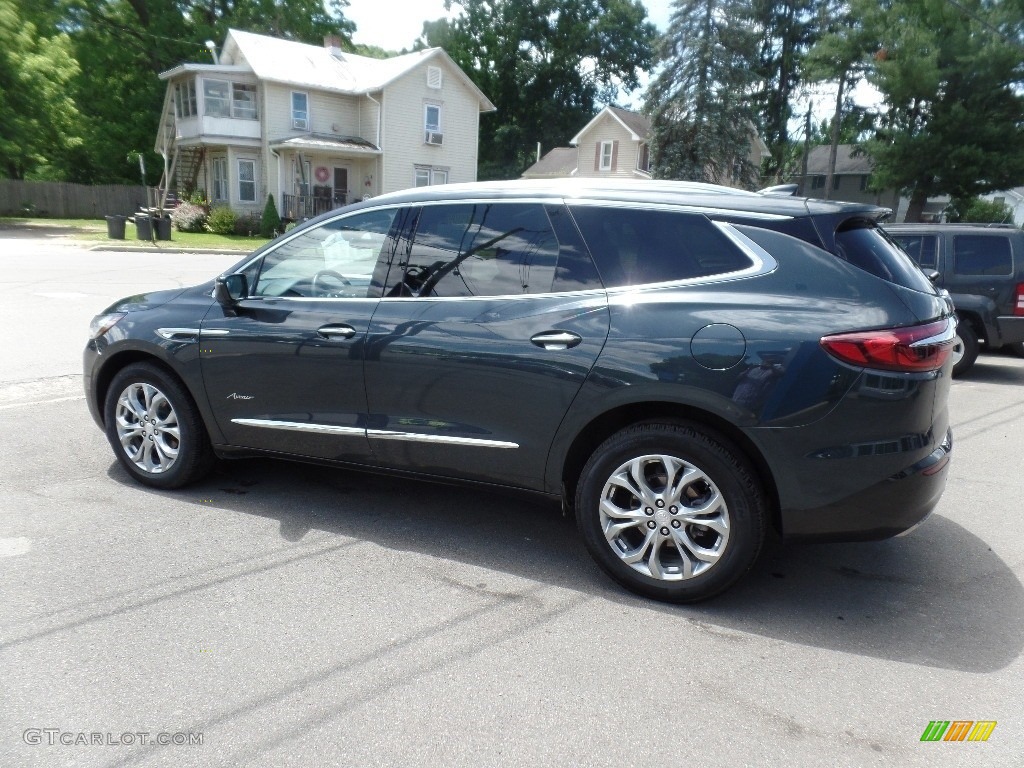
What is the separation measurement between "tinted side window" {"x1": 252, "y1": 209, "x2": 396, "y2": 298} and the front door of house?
32695 millimetres

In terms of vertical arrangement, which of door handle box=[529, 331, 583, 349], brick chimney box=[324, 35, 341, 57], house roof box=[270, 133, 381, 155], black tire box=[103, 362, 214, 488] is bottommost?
black tire box=[103, 362, 214, 488]

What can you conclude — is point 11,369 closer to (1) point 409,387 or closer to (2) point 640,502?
(1) point 409,387

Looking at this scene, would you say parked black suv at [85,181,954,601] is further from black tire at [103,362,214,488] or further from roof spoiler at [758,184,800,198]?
roof spoiler at [758,184,800,198]

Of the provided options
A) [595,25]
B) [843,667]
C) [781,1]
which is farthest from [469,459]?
[595,25]

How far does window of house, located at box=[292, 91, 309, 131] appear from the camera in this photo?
3391cm

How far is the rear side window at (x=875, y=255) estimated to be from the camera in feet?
10.9

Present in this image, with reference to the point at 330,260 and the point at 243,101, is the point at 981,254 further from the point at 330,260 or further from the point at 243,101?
the point at 243,101

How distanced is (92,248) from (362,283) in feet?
71.0

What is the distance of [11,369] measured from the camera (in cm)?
746

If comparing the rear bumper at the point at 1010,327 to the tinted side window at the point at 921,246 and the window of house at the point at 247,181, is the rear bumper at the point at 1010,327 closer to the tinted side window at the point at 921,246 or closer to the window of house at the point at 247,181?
the tinted side window at the point at 921,246

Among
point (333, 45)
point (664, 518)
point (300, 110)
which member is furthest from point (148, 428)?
point (333, 45)

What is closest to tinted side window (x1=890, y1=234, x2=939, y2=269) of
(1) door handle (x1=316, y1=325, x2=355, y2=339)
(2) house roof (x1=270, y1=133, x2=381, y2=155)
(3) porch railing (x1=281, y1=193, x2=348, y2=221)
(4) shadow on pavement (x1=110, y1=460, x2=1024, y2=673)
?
(4) shadow on pavement (x1=110, y1=460, x2=1024, y2=673)

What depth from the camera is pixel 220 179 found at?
34750 mm

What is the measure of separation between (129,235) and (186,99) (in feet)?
33.4
